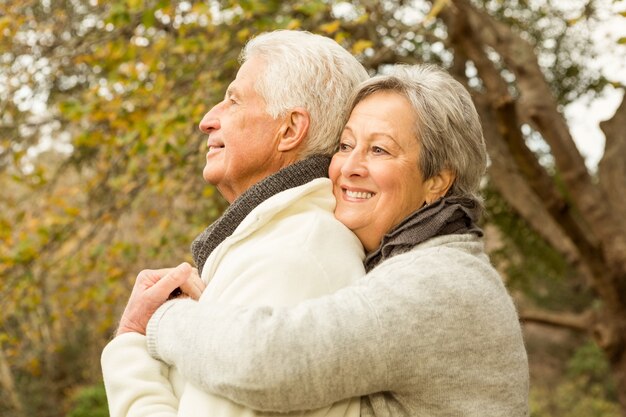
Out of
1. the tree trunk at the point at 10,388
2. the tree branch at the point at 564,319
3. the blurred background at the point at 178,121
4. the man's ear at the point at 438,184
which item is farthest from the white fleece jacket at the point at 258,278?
the tree trunk at the point at 10,388

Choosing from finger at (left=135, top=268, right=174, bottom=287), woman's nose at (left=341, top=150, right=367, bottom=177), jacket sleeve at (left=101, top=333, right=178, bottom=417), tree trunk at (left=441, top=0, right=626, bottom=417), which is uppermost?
woman's nose at (left=341, top=150, right=367, bottom=177)

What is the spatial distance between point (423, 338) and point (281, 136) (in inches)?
31.4

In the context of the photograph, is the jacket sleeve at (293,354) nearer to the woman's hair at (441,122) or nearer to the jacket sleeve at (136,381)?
the jacket sleeve at (136,381)

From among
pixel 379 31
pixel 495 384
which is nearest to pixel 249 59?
pixel 495 384

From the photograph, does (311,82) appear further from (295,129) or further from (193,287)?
(193,287)

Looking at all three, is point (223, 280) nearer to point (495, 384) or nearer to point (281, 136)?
point (281, 136)

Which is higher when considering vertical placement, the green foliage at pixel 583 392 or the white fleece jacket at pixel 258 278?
the white fleece jacket at pixel 258 278

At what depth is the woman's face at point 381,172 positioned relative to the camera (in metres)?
2.16

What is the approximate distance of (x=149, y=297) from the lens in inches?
82.4

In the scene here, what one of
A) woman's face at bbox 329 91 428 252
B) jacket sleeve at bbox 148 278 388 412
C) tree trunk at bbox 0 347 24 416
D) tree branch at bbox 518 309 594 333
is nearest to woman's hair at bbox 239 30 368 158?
woman's face at bbox 329 91 428 252

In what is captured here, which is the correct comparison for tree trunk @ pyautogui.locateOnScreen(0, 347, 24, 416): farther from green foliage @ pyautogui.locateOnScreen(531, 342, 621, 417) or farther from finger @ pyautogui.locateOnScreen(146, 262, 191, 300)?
finger @ pyautogui.locateOnScreen(146, 262, 191, 300)

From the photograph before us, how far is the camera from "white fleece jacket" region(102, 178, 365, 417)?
6.14 ft

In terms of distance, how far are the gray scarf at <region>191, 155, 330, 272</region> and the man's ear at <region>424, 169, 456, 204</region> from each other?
299 mm

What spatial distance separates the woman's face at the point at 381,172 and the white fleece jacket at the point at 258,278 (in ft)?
0.19
